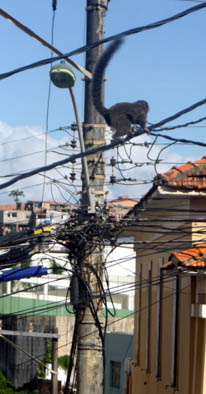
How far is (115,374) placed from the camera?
28250 mm

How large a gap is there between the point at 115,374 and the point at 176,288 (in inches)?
524

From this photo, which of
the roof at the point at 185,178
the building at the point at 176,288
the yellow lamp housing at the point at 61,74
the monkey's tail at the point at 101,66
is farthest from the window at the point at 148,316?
the monkey's tail at the point at 101,66

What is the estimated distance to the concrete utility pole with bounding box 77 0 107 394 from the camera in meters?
13.6

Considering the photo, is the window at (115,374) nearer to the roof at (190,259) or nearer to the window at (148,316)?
the window at (148,316)

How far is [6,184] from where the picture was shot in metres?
8.20

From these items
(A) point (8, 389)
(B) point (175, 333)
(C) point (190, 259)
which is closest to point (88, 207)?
(C) point (190, 259)

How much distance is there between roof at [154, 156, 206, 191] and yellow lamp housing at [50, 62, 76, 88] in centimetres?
307

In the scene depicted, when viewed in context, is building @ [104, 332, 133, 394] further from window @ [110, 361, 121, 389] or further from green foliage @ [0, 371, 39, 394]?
green foliage @ [0, 371, 39, 394]

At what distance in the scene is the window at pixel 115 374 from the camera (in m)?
28.0

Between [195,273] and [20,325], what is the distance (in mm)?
22085

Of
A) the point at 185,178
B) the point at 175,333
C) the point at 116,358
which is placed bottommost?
the point at 116,358

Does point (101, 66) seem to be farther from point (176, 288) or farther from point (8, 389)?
point (8, 389)

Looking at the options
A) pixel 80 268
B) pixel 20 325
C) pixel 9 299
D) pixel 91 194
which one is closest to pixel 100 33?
pixel 91 194

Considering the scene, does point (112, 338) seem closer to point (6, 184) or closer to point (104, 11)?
point (104, 11)
